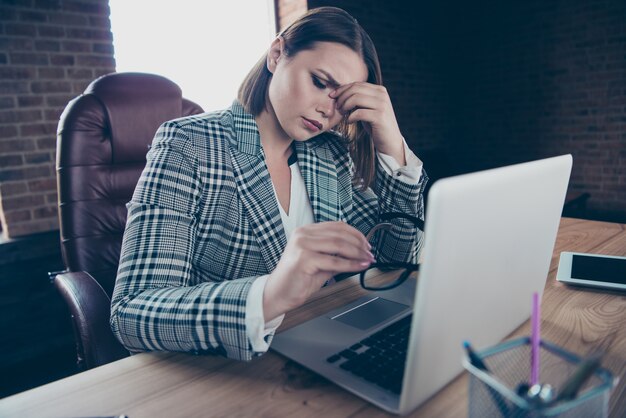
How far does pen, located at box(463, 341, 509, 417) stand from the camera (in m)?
0.40

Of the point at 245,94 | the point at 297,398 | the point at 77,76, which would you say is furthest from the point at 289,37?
the point at 77,76

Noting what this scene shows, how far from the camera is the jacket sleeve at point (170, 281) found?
67 cm

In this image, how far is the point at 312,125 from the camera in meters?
1.09

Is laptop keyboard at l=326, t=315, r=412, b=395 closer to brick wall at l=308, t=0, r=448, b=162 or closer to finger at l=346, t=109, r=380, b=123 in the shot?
finger at l=346, t=109, r=380, b=123

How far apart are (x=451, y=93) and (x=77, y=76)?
3.64 metres

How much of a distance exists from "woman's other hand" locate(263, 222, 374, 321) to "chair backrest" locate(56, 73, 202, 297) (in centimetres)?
88

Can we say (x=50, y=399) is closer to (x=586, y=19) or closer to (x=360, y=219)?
(x=360, y=219)

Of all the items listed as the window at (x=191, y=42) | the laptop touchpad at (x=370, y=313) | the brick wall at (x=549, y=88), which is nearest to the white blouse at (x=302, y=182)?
the laptop touchpad at (x=370, y=313)

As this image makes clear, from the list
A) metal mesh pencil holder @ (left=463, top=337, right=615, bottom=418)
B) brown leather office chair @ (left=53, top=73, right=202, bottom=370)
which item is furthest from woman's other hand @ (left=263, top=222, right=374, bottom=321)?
brown leather office chair @ (left=53, top=73, right=202, bottom=370)

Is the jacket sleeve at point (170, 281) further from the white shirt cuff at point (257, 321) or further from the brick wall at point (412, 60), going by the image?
the brick wall at point (412, 60)

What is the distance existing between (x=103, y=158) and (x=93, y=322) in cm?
64

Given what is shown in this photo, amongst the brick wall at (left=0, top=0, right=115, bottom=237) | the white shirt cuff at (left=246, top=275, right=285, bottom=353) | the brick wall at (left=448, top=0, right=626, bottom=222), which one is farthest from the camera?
the brick wall at (left=448, top=0, right=626, bottom=222)

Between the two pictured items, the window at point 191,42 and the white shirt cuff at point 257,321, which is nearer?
the white shirt cuff at point 257,321

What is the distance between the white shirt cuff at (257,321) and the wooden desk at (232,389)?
32mm
